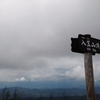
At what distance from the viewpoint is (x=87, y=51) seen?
4.82 metres

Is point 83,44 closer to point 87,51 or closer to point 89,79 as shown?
point 87,51

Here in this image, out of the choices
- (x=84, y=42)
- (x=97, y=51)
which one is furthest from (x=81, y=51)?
(x=97, y=51)

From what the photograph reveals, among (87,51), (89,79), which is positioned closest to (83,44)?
(87,51)

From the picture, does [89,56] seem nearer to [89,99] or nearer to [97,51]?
[97,51]

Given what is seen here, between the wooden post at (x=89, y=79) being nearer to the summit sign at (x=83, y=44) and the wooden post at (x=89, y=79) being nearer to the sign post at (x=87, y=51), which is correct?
the sign post at (x=87, y=51)

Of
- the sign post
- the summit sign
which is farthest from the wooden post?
the summit sign

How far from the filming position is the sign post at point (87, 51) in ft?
14.9

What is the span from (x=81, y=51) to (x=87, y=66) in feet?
1.71

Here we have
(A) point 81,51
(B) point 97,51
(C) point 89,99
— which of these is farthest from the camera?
(B) point 97,51

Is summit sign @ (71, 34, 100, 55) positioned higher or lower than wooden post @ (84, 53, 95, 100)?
higher

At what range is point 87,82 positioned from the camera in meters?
4.57

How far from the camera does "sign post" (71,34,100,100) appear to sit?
4.54m

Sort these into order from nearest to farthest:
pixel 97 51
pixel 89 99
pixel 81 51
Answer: pixel 89 99, pixel 81 51, pixel 97 51

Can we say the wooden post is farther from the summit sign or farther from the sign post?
the summit sign
